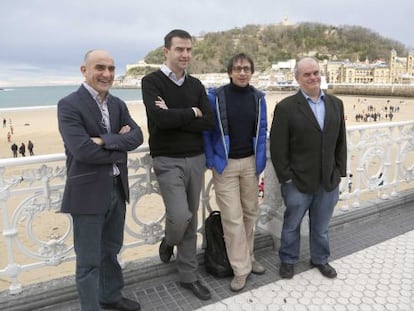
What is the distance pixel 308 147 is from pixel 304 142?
0.05 metres

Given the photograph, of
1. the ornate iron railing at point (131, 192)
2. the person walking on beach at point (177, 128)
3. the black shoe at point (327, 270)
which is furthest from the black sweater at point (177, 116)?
the black shoe at point (327, 270)

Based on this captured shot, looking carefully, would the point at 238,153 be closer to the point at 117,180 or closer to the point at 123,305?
the point at 117,180

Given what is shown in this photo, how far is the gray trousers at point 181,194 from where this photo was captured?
2.57 meters

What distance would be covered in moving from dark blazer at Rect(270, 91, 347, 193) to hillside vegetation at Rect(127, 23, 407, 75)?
5267 inches

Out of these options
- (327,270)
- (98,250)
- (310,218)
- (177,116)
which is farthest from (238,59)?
(327,270)

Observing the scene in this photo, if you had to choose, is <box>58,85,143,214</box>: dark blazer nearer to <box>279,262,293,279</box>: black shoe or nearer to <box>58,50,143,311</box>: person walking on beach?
<box>58,50,143,311</box>: person walking on beach

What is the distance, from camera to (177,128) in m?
2.55

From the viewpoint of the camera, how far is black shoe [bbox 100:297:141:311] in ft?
8.44

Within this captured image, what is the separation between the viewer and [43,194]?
2.51 meters

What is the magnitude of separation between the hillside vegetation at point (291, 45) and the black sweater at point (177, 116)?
134075 millimetres

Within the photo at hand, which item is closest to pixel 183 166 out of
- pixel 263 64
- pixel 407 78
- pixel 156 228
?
pixel 156 228

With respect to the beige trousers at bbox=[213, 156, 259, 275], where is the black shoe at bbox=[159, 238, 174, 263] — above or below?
below

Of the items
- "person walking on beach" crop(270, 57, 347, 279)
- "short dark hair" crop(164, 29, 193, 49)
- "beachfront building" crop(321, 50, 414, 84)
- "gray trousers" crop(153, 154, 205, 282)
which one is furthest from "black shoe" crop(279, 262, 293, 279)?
"beachfront building" crop(321, 50, 414, 84)

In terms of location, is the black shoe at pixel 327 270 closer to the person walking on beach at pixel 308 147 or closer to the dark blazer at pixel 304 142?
the person walking on beach at pixel 308 147
